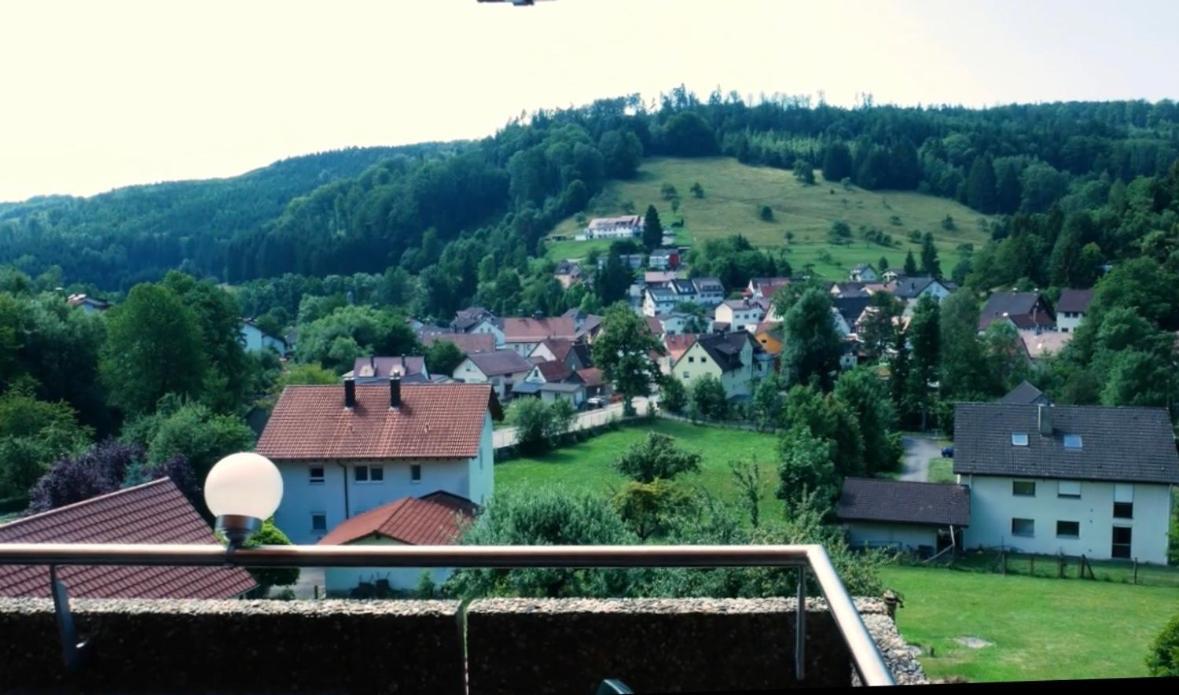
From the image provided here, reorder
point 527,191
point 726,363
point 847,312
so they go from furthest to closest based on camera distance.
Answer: point 527,191 < point 847,312 < point 726,363

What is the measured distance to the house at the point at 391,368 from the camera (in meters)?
12.8

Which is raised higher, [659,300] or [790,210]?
[790,210]

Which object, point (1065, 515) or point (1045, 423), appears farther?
point (1045, 423)

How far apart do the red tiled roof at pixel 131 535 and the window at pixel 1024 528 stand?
363 inches

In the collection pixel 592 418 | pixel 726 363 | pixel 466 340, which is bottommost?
pixel 592 418

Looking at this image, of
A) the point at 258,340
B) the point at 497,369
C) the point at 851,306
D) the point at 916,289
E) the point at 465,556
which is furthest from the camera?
the point at 916,289

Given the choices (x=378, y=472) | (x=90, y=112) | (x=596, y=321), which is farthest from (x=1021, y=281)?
(x=90, y=112)

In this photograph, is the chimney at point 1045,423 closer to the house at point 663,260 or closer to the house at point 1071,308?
the house at point 1071,308

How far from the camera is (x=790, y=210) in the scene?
3192 cm

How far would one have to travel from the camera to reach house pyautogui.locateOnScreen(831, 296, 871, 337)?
1884cm

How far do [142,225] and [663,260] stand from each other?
14.8 meters

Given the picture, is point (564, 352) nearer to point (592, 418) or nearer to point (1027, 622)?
point (592, 418)

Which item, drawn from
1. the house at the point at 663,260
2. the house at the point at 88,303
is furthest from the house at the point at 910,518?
the house at the point at 663,260

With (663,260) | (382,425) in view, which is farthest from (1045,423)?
(663,260)
